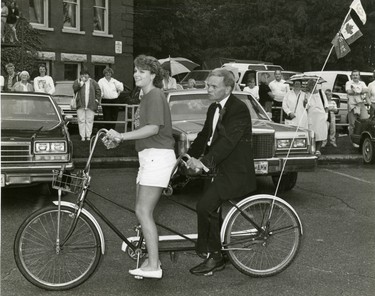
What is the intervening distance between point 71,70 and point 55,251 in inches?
1004

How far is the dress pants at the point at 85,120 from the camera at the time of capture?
1608 centimetres

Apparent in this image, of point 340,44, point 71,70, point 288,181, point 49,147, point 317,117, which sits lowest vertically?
point 288,181

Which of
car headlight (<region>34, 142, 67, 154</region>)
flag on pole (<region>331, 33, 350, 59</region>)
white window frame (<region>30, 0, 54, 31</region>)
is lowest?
car headlight (<region>34, 142, 67, 154</region>)

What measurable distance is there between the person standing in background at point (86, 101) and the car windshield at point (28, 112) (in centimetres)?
507

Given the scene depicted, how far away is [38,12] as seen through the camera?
28.7m

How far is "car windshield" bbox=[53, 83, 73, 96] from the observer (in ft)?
69.3

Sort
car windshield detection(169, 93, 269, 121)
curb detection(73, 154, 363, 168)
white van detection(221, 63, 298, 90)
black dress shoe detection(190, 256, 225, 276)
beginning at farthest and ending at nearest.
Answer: white van detection(221, 63, 298, 90) < curb detection(73, 154, 363, 168) < car windshield detection(169, 93, 269, 121) < black dress shoe detection(190, 256, 225, 276)

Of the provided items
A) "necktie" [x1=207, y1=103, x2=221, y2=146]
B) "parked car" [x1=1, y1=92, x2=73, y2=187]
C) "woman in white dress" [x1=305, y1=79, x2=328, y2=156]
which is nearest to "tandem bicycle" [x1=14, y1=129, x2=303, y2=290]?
"necktie" [x1=207, y1=103, x2=221, y2=146]

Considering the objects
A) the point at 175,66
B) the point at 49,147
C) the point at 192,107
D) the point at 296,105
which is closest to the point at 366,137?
the point at 296,105

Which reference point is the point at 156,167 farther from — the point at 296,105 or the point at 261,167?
the point at 296,105

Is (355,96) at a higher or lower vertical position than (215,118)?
lower

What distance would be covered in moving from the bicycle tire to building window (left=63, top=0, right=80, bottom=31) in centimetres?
2504

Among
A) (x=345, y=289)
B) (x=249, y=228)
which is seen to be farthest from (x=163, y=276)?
(x=345, y=289)

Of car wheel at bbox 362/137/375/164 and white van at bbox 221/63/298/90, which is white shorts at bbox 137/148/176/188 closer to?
car wheel at bbox 362/137/375/164
